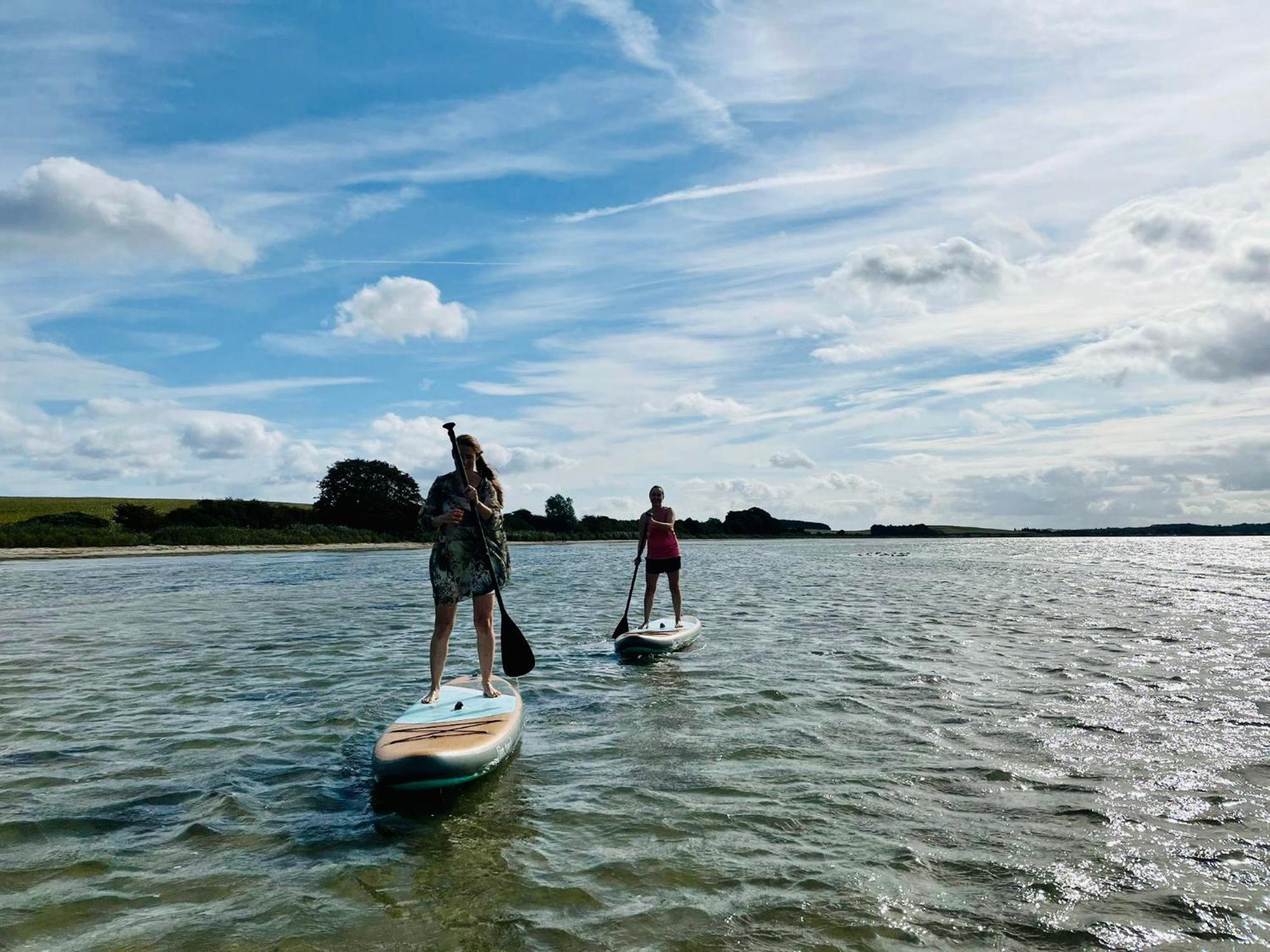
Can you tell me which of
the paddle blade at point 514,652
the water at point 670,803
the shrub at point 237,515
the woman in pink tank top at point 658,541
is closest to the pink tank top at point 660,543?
Answer: the woman in pink tank top at point 658,541

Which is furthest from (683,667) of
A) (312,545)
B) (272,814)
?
(312,545)

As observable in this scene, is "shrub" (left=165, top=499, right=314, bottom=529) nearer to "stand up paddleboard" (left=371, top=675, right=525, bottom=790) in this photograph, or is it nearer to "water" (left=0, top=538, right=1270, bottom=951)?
"water" (left=0, top=538, right=1270, bottom=951)

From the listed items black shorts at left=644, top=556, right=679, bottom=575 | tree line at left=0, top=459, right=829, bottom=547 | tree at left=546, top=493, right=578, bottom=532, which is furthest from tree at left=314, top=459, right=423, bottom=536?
black shorts at left=644, top=556, right=679, bottom=575

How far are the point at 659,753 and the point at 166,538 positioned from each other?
241ft

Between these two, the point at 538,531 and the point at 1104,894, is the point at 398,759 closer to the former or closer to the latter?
the point at 1104,894

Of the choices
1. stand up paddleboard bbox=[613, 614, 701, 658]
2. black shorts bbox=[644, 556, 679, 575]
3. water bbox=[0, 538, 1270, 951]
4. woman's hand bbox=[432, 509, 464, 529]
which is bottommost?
water bbox=[0, 538, 1270, 951]

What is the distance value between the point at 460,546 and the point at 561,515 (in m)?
136

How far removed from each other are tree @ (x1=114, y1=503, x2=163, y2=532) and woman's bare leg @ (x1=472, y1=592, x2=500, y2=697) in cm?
7801

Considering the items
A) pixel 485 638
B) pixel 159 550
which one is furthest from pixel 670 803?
pixel 159 550

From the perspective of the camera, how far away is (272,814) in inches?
267

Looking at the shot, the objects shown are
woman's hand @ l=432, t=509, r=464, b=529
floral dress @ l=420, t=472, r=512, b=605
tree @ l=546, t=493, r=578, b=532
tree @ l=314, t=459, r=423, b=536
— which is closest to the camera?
woman's hand @ l=432, t=509, r=464, b=529

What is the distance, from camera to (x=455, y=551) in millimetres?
8898

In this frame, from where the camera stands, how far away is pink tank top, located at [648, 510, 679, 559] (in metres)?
16.0

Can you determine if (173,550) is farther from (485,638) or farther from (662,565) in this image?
(485,638)
